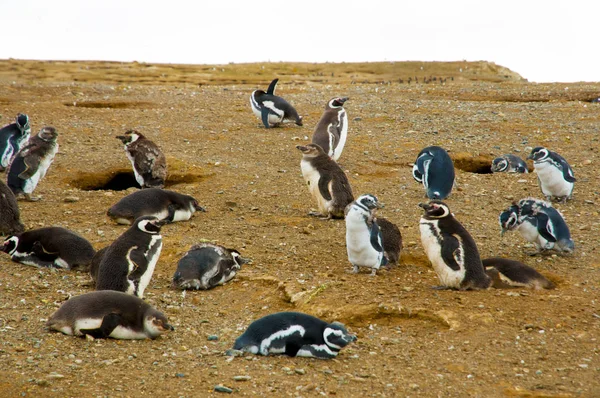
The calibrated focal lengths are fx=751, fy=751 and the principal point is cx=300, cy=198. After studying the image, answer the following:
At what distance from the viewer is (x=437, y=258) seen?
6.66 m

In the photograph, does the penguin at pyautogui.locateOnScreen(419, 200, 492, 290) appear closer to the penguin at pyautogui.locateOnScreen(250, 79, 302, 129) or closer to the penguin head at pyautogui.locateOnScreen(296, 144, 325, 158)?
the penguin head at pyautogui.locateOnScreen(296, 144, 325, 158)

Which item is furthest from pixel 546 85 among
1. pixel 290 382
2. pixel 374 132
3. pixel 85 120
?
pixel 290 382

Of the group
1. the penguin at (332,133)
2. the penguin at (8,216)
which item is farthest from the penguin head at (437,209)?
the penguin at (332,133)

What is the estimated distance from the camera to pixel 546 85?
1925cm

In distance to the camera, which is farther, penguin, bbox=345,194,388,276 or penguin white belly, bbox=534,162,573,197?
penguin white belly, bbox=534,162,573,197

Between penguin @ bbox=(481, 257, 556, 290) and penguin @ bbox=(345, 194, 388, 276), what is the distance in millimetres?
1007

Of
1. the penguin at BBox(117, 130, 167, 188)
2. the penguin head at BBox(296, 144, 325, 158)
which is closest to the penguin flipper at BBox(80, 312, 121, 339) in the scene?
the penguin head at BBox(296, 144, 325, 158)

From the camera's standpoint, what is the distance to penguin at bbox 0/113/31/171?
442 inches

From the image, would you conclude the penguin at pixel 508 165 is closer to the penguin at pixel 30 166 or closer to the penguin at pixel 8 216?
the penguin at pixel 30 166

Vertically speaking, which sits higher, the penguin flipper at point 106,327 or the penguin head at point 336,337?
the penguin head at point 336,337

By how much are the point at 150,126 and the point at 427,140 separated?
5.00 m

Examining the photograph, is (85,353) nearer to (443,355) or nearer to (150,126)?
(443,355)

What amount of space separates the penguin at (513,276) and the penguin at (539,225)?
0.87 meters

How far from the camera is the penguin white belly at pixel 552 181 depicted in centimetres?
976
